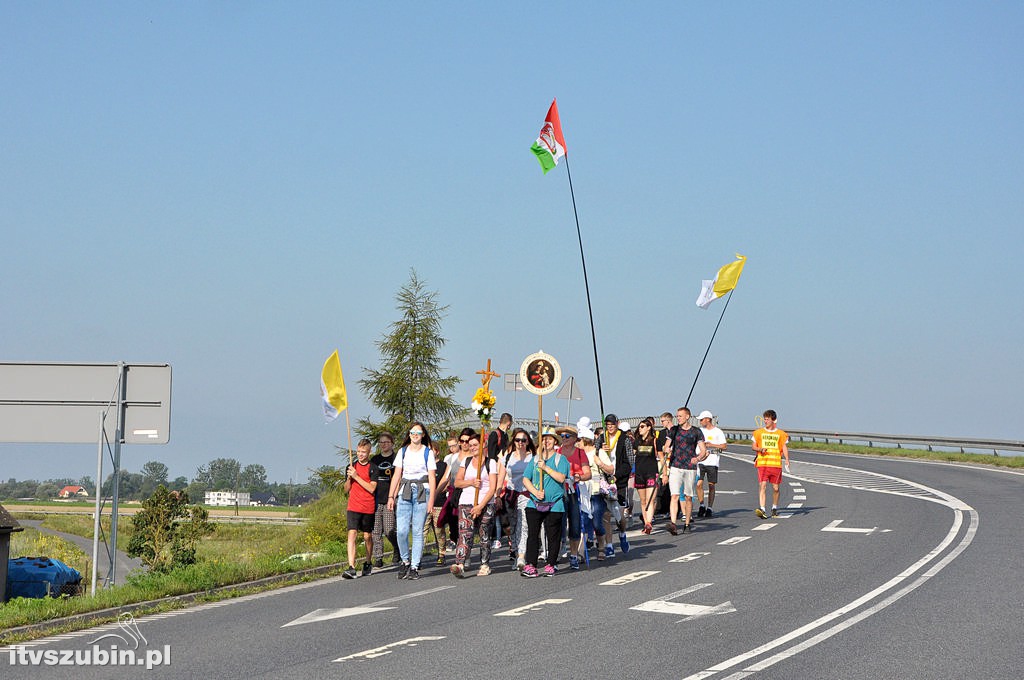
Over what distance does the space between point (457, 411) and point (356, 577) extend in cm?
2061

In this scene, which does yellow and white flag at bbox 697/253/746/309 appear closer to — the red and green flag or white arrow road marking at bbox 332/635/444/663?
the red and green flag

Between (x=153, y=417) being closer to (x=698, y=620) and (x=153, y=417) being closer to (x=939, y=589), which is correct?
(x=698, y=620)

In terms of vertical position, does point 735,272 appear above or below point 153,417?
above

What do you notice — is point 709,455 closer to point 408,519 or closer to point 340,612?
point 408,519

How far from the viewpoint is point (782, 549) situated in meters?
15.1

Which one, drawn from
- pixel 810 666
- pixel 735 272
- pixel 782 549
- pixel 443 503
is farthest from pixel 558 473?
pixel 735 272

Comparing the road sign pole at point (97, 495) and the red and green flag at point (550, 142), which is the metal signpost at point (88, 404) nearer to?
the road sign pole at point (97, 495)

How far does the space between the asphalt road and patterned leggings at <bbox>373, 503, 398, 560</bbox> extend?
2.53 ft

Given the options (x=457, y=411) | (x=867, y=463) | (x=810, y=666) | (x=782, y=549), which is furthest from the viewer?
(x=867, y=463)

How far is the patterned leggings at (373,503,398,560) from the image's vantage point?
1516 centimetres

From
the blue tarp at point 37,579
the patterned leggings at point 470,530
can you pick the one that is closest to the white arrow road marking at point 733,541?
the patterned leggings at point 470,530

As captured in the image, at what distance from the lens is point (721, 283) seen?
70.7 ft

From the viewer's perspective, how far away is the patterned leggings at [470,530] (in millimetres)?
14005

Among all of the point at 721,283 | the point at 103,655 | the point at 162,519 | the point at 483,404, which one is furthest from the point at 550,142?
the point at 162,519
